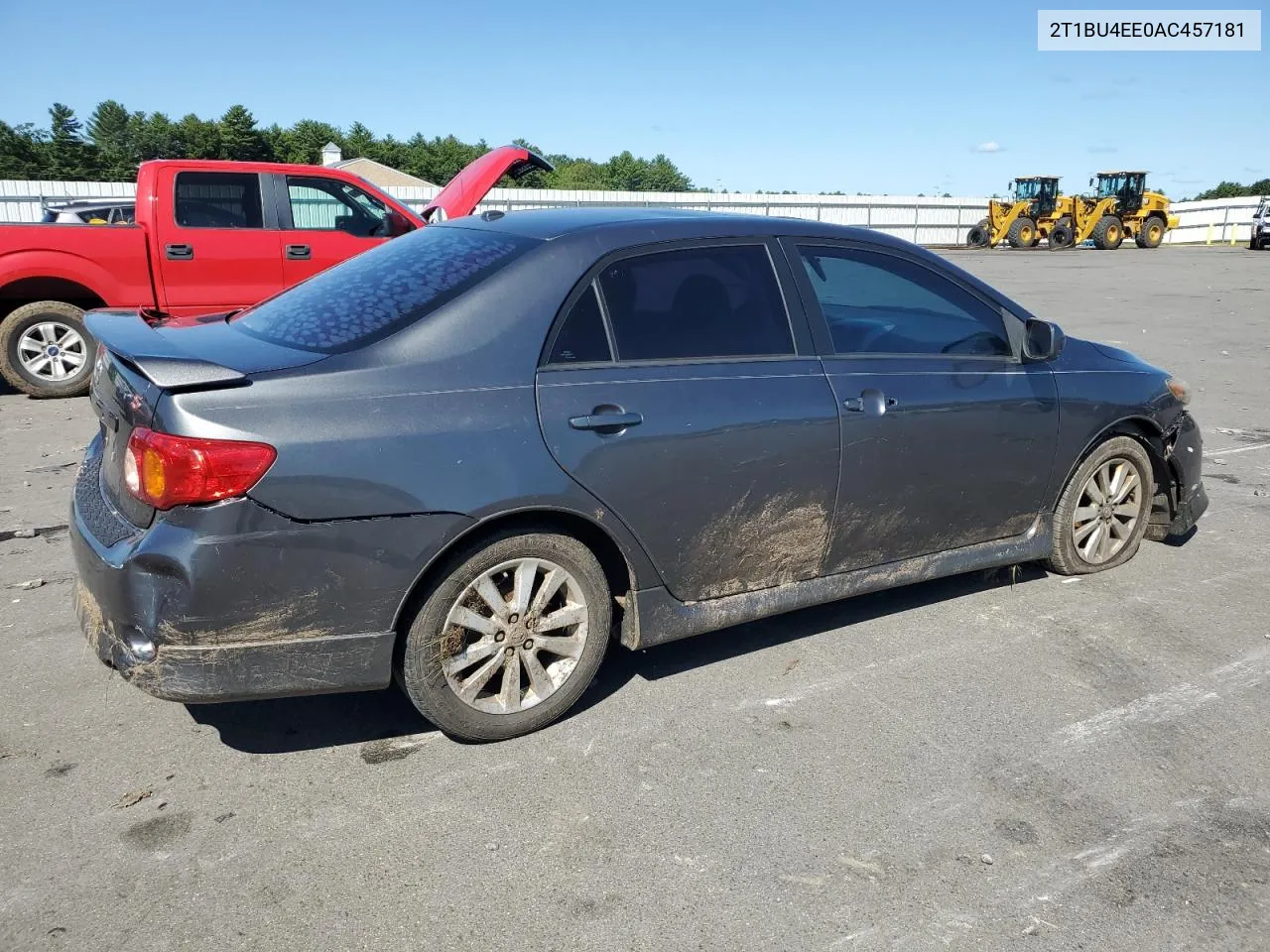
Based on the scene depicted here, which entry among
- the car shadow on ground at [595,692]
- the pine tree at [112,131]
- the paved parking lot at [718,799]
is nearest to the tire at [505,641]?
the paved parking lot at [718,799]

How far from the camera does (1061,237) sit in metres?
37.0

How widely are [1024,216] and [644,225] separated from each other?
→ 123 ft

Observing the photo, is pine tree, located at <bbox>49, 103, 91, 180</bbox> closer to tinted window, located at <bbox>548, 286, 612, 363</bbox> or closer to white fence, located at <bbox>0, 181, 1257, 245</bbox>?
white fence, located at <bbox>0, 181, 1257, 245</bbox>

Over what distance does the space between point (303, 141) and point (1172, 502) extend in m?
101

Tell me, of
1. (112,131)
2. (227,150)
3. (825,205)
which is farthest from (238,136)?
(825,205)

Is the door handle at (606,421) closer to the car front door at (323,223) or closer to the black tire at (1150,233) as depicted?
the car front door at (323,223)

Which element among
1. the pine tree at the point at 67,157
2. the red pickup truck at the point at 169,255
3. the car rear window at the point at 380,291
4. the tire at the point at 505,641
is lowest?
the tire at the point at 505,641

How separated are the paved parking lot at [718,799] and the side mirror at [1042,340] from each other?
3.64ft

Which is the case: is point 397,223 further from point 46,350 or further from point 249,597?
point 249,597

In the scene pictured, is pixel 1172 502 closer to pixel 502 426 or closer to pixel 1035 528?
pixel 1035 528

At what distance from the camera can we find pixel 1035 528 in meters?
4.52

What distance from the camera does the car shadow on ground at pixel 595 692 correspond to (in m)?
3.37

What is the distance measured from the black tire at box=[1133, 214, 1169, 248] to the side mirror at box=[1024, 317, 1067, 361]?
3979 cm

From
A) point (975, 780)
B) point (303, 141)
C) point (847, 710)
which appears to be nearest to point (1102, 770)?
point (975, 780)
